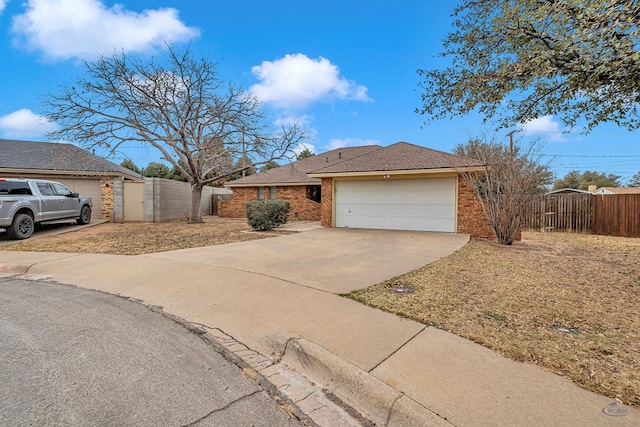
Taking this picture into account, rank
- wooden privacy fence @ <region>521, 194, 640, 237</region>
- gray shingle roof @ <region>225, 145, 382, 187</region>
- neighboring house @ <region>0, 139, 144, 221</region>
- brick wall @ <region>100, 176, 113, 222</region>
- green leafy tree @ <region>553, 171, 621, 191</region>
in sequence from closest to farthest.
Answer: wooden privacy fence @ <region>521, 194, 640, 237</region> → neighboring house @ <region>0, 139, 144, 221</region> → brick wall @ <region>100, 176, 113, 222</region> → gray shingle roof @ <region>225, 145, 382, 187</region> → green leafy tree @ <region>553, 171, 621, 191</region>

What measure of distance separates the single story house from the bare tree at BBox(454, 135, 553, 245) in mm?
522

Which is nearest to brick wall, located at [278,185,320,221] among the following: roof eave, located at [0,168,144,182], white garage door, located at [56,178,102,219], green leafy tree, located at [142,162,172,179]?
roof eave, located at [0,168,144,182]

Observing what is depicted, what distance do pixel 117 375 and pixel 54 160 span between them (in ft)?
56.9

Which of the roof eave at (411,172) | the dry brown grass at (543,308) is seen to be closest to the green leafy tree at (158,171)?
the roof eave at (411,172)

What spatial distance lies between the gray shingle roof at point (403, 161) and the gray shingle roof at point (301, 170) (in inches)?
170

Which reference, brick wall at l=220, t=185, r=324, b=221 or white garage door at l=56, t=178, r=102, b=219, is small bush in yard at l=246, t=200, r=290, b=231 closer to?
brick wall at l=220, t=185, r=324, b=221

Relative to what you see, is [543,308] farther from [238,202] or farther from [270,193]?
[238,202]

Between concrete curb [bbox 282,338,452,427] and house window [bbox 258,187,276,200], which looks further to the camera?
house window [bbox 258,187,276,200]

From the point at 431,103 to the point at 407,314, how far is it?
3.85 meters

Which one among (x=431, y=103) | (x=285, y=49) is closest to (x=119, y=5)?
(x=285, y=49)

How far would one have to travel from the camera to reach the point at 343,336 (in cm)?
347

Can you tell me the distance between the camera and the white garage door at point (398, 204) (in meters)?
12.3

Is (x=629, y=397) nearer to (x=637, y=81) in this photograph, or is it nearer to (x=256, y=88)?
(x=637, y=81)

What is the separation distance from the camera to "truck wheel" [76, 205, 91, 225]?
1373 centimetres
